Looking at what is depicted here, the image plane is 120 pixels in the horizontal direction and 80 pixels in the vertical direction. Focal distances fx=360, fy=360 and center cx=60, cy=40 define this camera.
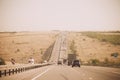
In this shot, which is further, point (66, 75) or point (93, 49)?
point (93, 49)

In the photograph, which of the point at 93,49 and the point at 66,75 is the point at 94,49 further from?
the point at 66,75

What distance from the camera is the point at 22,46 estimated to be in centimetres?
13625

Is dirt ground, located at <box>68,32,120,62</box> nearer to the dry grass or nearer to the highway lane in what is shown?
the dry grass

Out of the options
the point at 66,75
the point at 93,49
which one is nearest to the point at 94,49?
the point at 93,49

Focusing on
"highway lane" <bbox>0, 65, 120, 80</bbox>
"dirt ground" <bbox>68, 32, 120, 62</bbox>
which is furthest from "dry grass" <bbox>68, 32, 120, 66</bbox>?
"highway lane" <bbox>0, 65, 120, 80</bbox>

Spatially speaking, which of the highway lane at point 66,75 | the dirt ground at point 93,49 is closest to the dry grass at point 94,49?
the dirt ground at point 93,49

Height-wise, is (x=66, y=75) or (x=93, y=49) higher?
(x=66, y=75)

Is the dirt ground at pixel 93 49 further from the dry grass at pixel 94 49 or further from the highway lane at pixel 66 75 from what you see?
the highway lane at pixel 66 75

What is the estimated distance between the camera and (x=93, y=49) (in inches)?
5022

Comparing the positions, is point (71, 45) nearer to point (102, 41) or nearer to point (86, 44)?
point (86, 44)

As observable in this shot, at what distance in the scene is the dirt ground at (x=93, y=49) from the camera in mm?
107000

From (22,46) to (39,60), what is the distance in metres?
30.6

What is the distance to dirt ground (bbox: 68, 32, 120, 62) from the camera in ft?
351

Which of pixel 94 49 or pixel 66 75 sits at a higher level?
pixel 66 75
